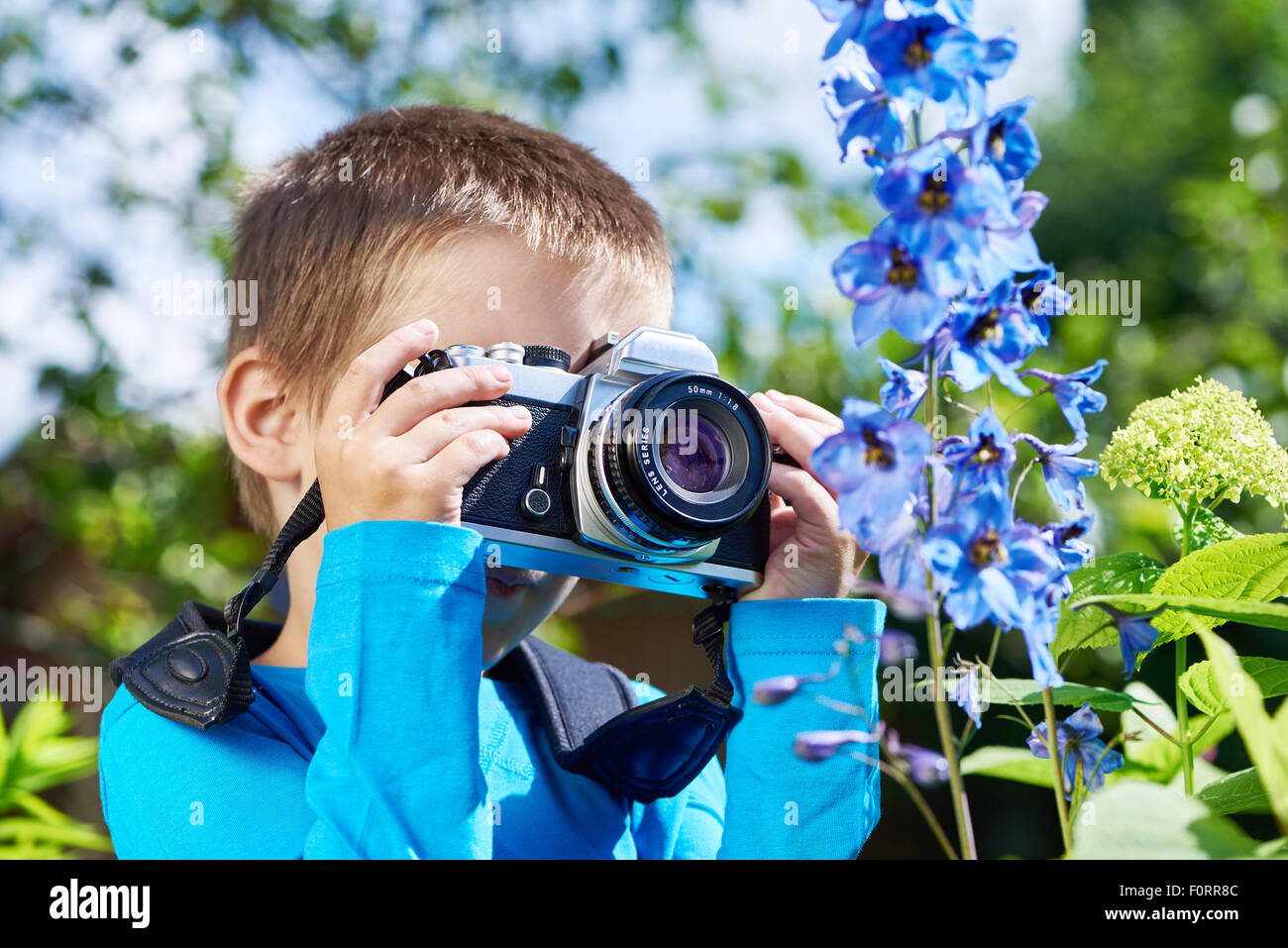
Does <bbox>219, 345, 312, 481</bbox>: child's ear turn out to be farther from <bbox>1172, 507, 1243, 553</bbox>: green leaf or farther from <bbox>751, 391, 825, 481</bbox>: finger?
<bbox>1172, 507, 1243, 553</bbox>: green leaf

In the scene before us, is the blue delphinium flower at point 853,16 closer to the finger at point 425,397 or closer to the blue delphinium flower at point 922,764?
the blue delphinium flower at point 922,764

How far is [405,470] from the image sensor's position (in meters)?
0.70

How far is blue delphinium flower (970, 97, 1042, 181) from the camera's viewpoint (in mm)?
339

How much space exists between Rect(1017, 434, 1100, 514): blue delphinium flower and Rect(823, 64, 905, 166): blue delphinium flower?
0.14 m

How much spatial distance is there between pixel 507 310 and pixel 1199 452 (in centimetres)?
58

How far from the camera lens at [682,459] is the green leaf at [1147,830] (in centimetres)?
42

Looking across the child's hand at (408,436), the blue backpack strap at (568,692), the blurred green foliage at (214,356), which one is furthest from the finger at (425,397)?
the blurred green foliage at (214,356)

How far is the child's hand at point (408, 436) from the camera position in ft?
2.31

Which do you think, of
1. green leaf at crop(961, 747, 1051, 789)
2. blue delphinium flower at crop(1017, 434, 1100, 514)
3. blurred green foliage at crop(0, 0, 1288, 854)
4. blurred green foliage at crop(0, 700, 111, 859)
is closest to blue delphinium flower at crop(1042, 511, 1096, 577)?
blue delphinium flower at crop(1017, 434, 1100, 514)

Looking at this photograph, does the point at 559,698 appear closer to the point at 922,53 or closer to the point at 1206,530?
the point at 1206,530

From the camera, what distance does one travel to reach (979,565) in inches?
12.8

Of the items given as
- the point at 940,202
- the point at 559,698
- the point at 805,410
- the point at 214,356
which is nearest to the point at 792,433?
the point at 805,410

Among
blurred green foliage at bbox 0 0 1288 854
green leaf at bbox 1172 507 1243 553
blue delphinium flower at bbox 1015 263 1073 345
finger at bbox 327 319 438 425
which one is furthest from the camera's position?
blurred green foliage at bbox 0 0 1288 854

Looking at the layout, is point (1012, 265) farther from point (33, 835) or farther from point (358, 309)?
point (33, 835)
